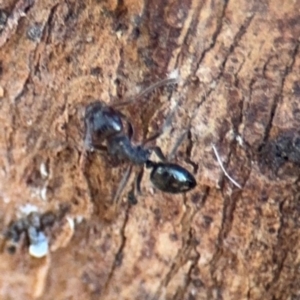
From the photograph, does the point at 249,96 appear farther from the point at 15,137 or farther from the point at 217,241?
the point at 15,137

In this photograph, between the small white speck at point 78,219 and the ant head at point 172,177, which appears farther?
the small white speck at point 78,219

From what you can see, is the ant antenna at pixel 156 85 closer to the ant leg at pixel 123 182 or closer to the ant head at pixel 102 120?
the ant head at pixel 102 120

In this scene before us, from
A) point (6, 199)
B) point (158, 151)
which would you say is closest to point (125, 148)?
point (158, 151)

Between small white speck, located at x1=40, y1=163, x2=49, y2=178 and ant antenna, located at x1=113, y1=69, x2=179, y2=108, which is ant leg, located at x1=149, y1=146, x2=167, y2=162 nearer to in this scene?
ant antenna, located at x1=113, y1=69, x2=179, y2=108

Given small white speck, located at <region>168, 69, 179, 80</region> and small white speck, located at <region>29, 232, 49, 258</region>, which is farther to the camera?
small white speck, located at <region>29, 232, 49, 258</region>

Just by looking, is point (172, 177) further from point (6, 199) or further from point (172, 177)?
point (6, 199)

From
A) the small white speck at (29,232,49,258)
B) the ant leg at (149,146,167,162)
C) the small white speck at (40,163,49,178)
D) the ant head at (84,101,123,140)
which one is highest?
the ant head at (84,101,123,140)

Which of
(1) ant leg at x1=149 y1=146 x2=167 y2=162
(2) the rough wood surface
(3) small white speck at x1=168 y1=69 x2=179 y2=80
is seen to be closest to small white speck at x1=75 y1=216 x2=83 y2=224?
(2) the rough wood surface

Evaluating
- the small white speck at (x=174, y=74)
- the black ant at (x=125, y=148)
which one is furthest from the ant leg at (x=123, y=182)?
the small white speck at (x=174, y=74)
